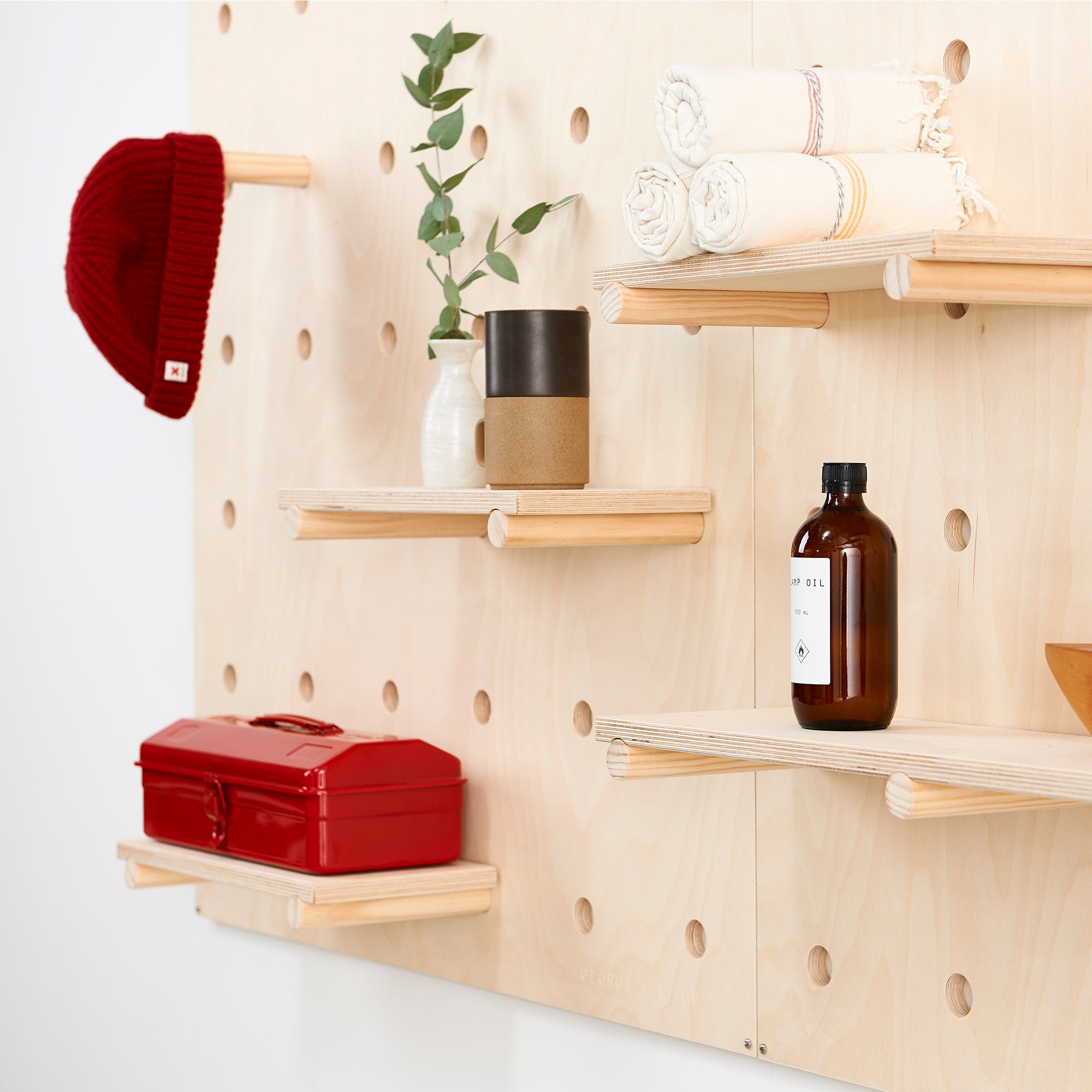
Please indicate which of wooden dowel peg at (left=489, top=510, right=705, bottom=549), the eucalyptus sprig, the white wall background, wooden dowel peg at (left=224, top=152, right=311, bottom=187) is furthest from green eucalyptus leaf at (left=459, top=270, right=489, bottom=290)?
the white wall background

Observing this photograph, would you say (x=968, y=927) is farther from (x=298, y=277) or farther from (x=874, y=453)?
(x=298, y=277)

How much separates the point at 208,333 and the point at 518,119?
0.55 meters

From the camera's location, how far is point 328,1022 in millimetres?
1799

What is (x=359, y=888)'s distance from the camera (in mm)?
1478

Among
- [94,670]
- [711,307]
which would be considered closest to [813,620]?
[711,307]

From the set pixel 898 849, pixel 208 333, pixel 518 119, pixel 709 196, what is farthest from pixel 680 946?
pixel 208 333

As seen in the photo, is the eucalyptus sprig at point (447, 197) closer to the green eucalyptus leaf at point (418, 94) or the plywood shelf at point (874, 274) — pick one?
the green eucalyptus leaf at point (418, 94)

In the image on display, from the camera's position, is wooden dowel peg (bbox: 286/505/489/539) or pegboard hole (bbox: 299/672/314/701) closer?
wooden dowel peg (bbox: 286/505/489/539)

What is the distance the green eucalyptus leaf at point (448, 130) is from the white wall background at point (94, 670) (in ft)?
2.05

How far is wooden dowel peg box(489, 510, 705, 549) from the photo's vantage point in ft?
4.21

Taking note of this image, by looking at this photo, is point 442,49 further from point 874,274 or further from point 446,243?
point 874,274

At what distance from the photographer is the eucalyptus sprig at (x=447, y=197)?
1449 millimetres

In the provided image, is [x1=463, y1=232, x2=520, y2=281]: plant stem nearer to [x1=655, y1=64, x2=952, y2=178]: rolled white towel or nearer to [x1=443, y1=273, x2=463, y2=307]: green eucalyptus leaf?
[x1=443, y1=273, x2=463, y2=307]: green eucalyptus leaf

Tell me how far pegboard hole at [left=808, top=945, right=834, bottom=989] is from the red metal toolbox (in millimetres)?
405
